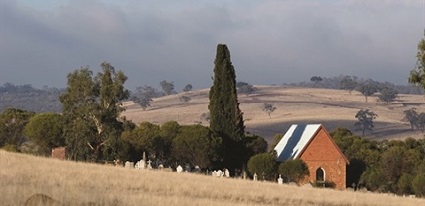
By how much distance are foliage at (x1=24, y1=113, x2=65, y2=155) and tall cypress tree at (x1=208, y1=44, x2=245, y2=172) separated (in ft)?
41.5

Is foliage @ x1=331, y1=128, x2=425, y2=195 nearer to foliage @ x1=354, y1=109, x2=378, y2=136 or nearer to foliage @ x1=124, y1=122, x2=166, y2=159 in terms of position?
foliage @ x1=124, y1=122, x2=166, y2=159

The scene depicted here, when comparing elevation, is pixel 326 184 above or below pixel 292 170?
below

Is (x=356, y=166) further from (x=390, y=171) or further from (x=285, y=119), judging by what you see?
(x=285, y=119)

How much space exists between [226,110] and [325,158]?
11495mm

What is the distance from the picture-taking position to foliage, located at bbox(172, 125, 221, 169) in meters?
66.9

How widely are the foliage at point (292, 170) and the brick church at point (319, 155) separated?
2.75 metres

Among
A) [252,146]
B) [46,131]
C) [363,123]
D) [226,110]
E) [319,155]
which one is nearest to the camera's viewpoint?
[226,110]

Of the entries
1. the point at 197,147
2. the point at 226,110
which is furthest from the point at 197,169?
the point at 226,110

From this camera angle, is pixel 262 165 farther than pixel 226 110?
No

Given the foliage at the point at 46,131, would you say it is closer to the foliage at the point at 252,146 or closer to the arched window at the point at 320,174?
the foliage at the point at 252,146

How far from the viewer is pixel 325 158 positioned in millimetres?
75438

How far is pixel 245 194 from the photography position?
30547 mm

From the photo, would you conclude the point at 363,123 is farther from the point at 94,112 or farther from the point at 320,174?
the point at 94,112

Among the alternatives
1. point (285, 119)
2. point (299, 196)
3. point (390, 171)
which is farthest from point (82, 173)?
point (285, 119)
